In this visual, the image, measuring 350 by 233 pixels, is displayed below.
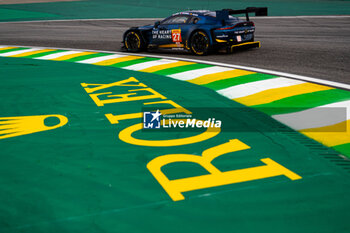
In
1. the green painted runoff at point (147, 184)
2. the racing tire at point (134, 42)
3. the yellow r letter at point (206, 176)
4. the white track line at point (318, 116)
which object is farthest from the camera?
the racing tire at point (134, 42)

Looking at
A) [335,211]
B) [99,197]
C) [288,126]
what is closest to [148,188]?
[99,197]

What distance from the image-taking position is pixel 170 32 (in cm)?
1249

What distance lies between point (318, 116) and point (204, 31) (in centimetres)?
634

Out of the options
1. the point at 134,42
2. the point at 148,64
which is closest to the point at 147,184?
the point at 148,64

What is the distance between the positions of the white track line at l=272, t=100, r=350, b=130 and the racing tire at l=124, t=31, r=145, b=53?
8.10 metres

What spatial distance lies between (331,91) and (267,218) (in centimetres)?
471

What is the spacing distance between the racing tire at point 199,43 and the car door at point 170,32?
15.4 inches

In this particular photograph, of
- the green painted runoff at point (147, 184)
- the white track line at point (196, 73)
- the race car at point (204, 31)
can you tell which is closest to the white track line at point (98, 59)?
the race car at point (204, 31)

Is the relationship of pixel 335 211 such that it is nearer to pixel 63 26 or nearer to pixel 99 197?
pixel 99 197

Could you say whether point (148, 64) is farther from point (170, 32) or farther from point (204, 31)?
point (204, 31)

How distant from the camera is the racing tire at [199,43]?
11852 millimetres

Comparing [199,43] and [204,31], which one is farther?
[199,43]

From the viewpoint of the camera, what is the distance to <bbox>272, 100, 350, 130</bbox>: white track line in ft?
18.6

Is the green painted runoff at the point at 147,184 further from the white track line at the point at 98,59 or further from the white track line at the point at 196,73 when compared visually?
the white track line at the point at 98,59
